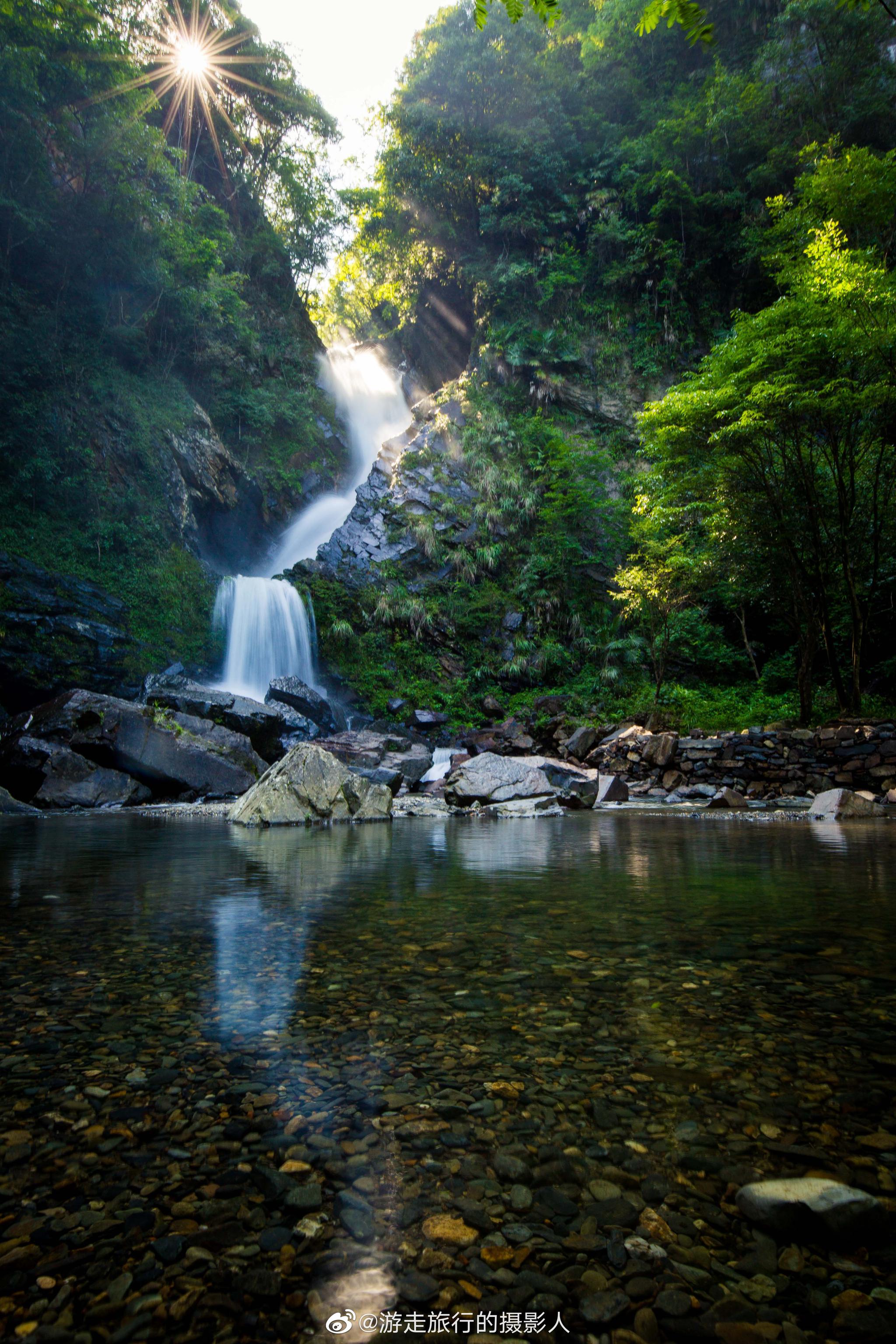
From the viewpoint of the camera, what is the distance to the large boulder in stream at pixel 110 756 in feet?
39.1

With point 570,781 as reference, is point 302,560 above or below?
above

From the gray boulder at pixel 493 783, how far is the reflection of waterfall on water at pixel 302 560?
9.98m

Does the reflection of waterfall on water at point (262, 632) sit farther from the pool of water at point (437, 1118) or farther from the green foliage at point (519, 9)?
the green foliage at point (519, 9)

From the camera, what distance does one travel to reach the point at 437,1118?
1.43m

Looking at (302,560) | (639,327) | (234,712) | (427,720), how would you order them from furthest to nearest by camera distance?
(639,327)
(302,560)
(427,720)
(234,712)

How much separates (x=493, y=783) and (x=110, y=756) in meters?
7.47

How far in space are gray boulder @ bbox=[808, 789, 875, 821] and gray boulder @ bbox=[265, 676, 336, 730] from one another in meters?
12.1

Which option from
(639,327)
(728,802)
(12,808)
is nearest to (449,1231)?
(728,802)

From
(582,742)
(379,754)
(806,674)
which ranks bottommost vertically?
(379,754)

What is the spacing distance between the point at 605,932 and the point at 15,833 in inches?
301

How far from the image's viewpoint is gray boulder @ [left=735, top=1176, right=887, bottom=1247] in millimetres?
1042

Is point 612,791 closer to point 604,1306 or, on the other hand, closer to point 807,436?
point 807,436

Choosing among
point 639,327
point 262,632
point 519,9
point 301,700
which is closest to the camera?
point 519,9

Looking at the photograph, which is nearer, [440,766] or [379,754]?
[379,754]
